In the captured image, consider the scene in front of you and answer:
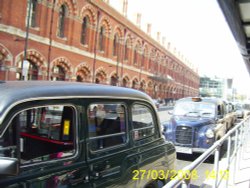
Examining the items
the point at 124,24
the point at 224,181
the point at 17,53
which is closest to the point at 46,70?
the point at 17,53

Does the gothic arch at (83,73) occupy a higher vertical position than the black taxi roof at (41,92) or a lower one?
higher

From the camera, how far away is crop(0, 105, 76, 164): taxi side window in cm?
225

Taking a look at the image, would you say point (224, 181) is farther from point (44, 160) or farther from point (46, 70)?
point (46, 70)

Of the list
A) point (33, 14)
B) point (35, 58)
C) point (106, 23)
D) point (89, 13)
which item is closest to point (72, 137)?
point (35, 58)

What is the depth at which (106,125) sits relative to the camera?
3051 millimetres

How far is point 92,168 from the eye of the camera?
256cm

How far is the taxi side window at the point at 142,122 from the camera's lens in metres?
3.43

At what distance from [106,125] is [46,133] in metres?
0.68

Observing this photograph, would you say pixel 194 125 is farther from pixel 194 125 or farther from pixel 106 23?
pixel 106 23

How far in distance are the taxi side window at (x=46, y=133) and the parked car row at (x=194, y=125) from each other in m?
6.18

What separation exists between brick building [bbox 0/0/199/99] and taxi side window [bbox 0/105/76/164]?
51.9ft

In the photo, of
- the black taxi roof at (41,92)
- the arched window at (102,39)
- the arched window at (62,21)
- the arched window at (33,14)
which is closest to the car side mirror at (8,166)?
the black taxi roof at (41,92)

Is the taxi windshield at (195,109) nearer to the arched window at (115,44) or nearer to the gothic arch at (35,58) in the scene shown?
the gothic arch at (35,58)
